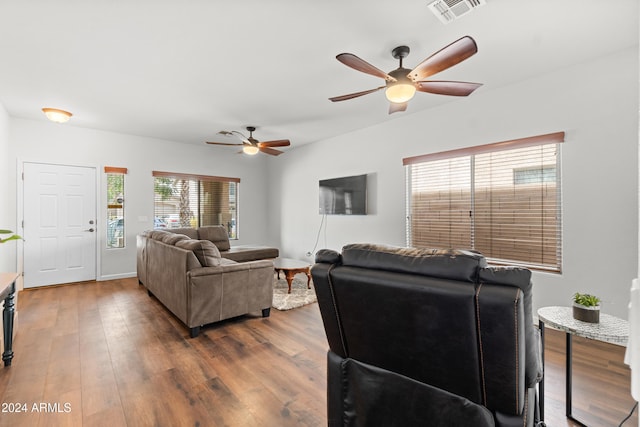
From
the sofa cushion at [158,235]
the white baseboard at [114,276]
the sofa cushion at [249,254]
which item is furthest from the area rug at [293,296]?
the white baseboard at [114,276]

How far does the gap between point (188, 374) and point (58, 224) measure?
4.16 meters

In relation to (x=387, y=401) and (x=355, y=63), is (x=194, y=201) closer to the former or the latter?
(x=355, y=63)

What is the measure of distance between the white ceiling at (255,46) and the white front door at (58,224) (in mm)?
1161

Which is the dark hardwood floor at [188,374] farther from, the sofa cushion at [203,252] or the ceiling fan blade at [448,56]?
the ceiling fan blade at [448,56]

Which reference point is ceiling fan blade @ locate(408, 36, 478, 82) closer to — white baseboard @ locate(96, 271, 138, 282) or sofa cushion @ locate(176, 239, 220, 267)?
sofa cushion @ locate(176, 239, 220, 267)

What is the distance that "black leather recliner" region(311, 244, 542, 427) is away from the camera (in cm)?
110

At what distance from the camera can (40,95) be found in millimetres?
3621

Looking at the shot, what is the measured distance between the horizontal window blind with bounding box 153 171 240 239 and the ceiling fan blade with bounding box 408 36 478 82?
5045mm

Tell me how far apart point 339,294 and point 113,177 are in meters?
5.43

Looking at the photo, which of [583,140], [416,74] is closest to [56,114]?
[416,74]

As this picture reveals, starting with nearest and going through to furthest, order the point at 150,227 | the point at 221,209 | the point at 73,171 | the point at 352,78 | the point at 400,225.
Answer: the point at 352,78, the point at 400,225, the point at 73,171, the point at 150,227, the point at 221,209

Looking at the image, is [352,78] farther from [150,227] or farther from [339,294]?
[150,227]

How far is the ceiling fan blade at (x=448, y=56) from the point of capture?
2.01 m

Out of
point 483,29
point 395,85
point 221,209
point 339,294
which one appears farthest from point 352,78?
point 221,209
